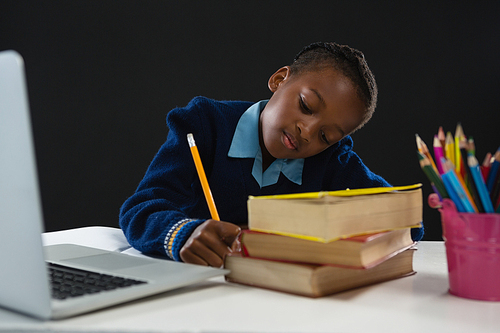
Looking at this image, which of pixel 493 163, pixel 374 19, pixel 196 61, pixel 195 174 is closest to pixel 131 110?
pixel 196 61

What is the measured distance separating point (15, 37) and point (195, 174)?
1601mm

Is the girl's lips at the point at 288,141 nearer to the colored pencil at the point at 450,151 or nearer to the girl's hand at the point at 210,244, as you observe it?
the girl's hand at the point at 210,244

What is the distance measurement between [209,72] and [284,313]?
193 centimetres

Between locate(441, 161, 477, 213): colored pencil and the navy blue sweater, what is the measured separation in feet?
1.41

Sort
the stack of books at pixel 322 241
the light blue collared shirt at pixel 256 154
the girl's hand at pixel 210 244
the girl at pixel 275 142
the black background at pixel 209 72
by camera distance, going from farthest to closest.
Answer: the black background at pixel 209 72, the light blue collared shirt at pixel 256 154, the girl at pixel 275 142, the girl's hand at pixel 210 244, the stack of books at pixel 322 241

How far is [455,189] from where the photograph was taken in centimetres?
51

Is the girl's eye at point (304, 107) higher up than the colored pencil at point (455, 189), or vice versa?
the girl's eye at point (304, 107)

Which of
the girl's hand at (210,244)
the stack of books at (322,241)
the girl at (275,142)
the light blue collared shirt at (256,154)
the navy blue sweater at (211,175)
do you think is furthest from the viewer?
the light blue collared shirt at (256,154)

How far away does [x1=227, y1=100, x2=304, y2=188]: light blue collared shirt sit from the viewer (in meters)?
1.08

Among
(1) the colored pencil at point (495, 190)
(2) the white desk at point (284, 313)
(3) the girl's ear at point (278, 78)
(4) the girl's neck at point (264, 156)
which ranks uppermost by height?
(3) the girl's ear at point (278, 78)

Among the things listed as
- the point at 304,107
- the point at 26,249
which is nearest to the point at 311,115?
the point at 304,107

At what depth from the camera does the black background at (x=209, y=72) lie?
2.21 meters

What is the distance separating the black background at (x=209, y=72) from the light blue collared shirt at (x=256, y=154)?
1190mm

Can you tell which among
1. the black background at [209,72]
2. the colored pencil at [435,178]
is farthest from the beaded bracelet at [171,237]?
the black background at [209,72]
